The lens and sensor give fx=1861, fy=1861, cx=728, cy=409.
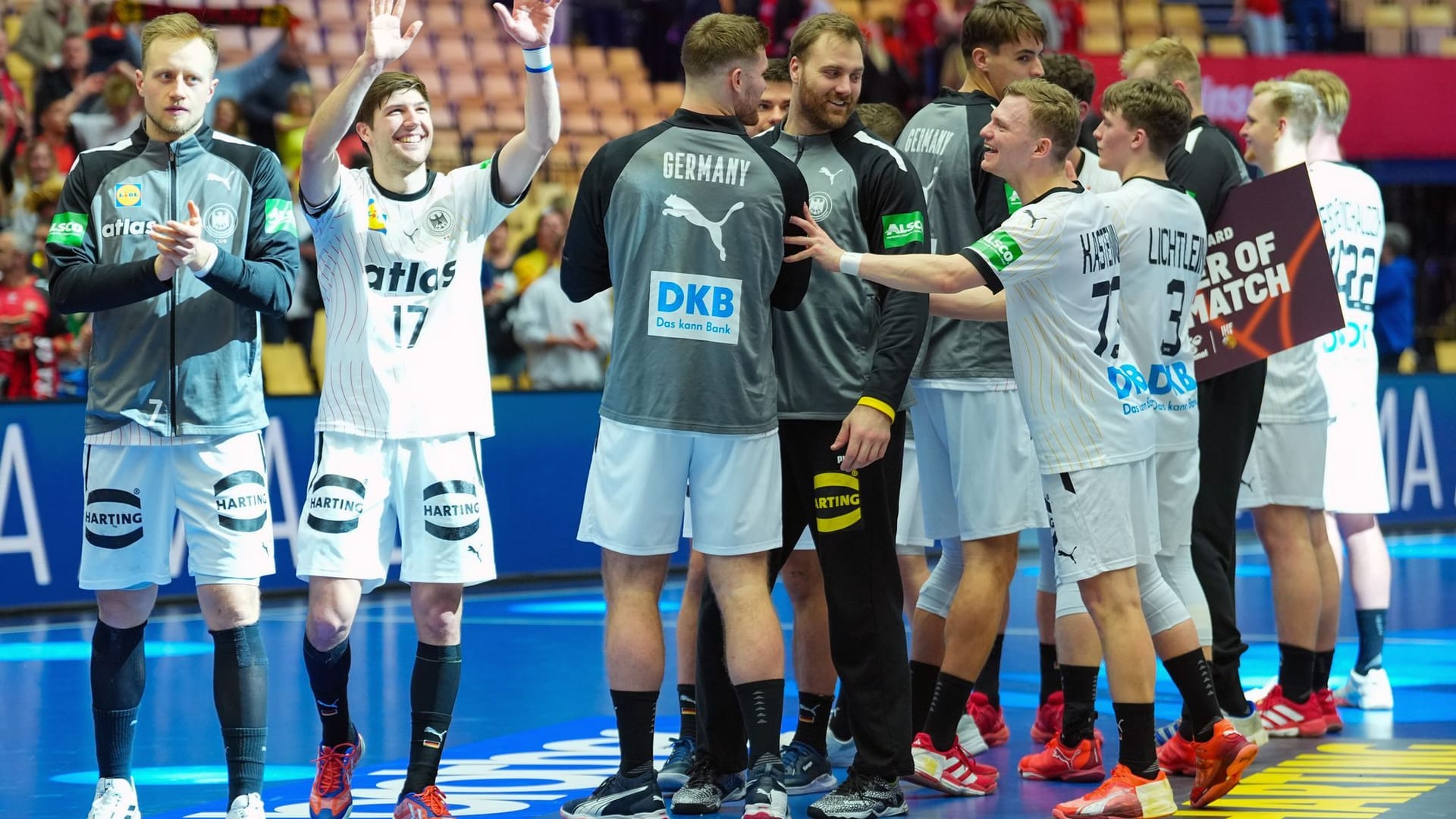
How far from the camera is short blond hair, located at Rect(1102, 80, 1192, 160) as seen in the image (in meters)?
5.93

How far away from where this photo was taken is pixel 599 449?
17.8ft

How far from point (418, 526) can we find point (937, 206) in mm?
2092

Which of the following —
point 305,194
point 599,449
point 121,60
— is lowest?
point 599,449

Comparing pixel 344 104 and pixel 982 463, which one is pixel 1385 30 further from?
pixel 344 104

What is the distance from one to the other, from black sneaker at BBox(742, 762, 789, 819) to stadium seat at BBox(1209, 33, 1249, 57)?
16.4m

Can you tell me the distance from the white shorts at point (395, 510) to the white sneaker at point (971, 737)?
2024mm

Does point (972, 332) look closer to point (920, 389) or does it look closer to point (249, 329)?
point (920, 389)

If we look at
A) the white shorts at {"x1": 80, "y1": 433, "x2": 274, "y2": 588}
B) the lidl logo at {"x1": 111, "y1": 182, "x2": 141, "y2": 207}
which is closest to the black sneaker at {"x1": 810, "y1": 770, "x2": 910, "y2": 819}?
the white shorts at {"x1": 80, "y1": 433, "x2": 274, "y2": 588}

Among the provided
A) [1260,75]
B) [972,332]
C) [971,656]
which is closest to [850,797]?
[971,656]

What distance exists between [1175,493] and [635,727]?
2.01 m

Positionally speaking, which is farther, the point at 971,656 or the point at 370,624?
the point at 370,624

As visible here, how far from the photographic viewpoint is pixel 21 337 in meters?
11.0

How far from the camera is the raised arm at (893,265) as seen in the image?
525 centimetres

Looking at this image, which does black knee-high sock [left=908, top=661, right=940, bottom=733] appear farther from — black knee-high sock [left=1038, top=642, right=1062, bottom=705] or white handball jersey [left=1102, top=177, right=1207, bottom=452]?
white handball jersey [left=1102, top=177, right=1207, bottom=452]
